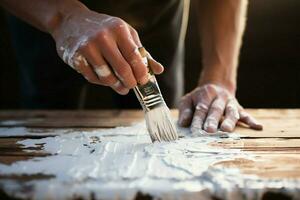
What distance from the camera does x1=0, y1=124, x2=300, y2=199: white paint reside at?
0.62 m

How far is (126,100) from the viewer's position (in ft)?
4.71

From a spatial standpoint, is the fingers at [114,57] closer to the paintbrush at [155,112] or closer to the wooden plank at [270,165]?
the paintbrush at [155,112]

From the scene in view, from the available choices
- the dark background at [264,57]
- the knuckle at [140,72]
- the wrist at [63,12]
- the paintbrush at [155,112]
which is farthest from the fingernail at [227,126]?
the dark background at [264,57]

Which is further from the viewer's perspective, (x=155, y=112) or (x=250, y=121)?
(x=250, y=121)

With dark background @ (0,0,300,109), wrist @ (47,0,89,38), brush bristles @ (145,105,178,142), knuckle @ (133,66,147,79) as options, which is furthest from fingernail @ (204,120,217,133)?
dark background @ (0,0,300,109)

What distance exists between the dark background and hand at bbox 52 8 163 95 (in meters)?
1.28

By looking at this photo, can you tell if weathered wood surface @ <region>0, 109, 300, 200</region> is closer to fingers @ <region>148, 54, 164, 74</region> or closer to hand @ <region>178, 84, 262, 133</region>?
hand @ <region>178, 84, 262, 133</region>

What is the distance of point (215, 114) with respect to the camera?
1.00m

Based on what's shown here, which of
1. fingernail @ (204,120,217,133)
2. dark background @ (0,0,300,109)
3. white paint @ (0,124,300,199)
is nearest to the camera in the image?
white paint @ (0,124,300,199)

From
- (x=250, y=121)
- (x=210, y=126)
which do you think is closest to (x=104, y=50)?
(x=210, y=126)

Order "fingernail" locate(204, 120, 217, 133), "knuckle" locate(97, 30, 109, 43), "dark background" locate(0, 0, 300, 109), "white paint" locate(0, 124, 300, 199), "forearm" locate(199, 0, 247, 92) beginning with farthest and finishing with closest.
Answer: "dark background" locate(0, 0, 300, 109), "forearm" locate(199, 0, 247, 92), "fingernail" locate(204, 120, 217, 133), "knuckle" locate(97, 30, 109, 43), "white paint" locate(0, 124, 300, 199)

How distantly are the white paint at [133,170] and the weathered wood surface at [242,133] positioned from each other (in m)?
0.03

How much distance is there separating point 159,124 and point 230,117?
22 centimetres

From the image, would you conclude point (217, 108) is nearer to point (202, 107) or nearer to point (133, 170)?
point (202, 107)
